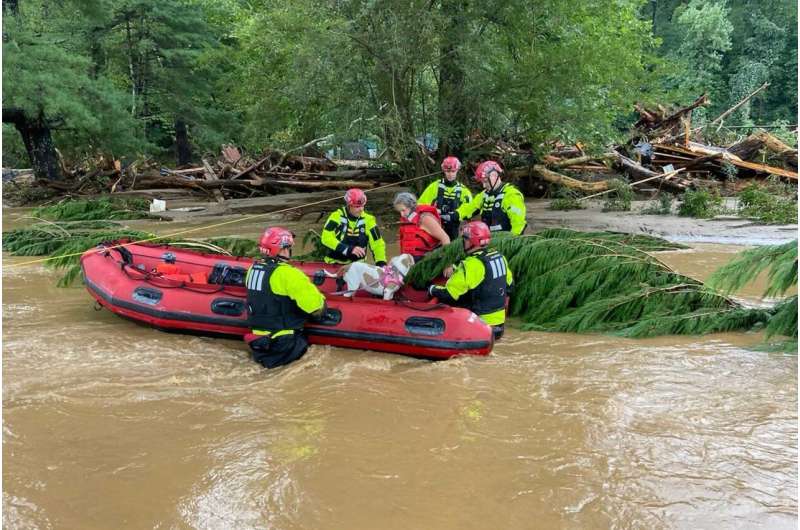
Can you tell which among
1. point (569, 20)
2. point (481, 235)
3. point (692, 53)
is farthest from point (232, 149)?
point (692, 53)

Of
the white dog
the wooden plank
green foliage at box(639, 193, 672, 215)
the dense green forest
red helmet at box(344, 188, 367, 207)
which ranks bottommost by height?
the white dog

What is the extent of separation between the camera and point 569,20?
11.1 metres

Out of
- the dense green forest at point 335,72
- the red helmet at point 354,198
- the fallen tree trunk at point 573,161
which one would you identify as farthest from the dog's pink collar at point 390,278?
the fallen tree trunk at point 573,161

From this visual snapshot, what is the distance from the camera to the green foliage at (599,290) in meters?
6.00

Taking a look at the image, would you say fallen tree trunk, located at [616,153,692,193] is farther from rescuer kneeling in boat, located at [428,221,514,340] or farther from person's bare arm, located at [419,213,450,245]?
rescuer kneeling in boat, located at [428,221,514,340]

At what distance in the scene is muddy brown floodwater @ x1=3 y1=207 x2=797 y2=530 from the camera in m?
3.33

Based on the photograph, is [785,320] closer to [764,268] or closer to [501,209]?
[764,268]

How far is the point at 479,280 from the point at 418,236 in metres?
1.34

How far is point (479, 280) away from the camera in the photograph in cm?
554

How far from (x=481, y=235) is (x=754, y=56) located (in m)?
35.6

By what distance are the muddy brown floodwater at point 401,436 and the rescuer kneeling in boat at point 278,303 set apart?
188mm

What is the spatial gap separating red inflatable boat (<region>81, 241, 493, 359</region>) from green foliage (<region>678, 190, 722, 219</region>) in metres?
8.18

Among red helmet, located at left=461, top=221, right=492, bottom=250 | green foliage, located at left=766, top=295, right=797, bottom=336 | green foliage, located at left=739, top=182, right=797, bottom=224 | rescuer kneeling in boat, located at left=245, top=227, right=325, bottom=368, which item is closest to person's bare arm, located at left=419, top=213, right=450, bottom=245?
red helmet, located at left=461, top=221, right=492, bottom=250

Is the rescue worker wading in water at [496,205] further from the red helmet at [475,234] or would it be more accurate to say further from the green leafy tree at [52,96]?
the green leafy tree at [52,96]
